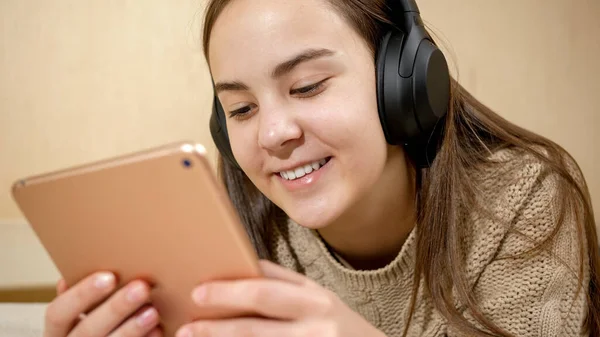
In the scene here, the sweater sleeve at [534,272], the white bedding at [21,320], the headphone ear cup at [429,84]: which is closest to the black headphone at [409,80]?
the headphone ear cup at [429,84]

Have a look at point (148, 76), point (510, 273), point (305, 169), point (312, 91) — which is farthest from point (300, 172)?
point (148, 76)

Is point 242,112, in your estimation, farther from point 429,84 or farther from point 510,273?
point 510,273

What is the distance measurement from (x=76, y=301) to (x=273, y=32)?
1.28 ft

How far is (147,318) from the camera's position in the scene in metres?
0.47

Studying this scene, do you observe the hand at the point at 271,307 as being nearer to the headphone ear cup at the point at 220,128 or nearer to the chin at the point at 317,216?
the chin at the point at 317,216

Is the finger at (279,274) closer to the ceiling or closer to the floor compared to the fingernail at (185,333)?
closer to the ceiling

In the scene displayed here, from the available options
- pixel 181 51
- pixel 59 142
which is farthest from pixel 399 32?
pixel 59 142

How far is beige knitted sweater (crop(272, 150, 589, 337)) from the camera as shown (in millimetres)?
677

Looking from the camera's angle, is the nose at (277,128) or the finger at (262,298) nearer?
the finger at (262,298)

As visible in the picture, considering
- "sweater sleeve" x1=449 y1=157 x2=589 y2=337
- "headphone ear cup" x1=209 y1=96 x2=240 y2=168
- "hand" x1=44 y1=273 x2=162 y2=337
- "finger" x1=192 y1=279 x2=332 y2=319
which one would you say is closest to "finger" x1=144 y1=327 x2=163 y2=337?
"hand" x1=44 y1=273 x2=162 y2=337

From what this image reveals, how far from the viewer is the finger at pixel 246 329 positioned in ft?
1.34

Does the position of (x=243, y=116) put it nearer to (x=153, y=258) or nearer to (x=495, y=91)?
(x=153, y=258)

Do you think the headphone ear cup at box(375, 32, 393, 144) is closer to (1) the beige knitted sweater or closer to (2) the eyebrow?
(2) the eyebrow

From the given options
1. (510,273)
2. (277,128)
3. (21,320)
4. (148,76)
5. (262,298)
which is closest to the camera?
(262,298)
